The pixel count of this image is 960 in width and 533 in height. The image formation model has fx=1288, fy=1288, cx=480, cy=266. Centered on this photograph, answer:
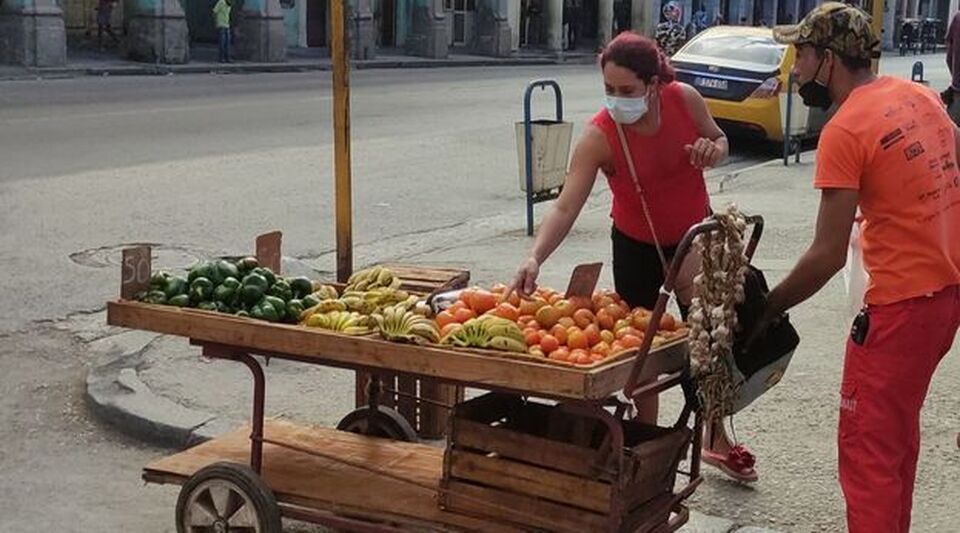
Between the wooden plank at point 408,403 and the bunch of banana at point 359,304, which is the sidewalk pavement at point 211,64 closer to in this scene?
the wooden plank at point 408,403

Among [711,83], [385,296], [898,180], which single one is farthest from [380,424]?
[711,83]

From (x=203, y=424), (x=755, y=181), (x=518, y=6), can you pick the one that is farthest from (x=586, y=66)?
(x=203, y=424)

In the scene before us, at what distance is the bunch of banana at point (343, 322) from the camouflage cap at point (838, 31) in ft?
5.40

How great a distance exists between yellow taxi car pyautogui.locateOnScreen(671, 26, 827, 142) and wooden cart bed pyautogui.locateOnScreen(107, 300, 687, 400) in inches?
516

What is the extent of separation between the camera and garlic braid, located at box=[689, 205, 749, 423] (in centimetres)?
394

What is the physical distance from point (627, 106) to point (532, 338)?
40.1 inches

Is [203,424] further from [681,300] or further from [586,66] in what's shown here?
[586,66]

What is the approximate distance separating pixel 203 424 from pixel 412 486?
1.73 meters

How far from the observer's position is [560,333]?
4.12 metres

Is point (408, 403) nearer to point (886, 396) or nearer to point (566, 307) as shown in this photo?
point (566, 307)

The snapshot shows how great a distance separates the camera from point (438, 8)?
40.4 m

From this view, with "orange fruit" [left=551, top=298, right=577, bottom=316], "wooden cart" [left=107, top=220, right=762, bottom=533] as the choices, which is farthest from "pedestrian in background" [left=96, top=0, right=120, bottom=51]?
"orange fruit" [left=551, top=298, right=577, bottom=316]

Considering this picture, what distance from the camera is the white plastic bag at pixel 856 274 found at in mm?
4191

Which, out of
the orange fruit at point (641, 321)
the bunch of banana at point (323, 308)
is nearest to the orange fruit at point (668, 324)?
the orange fruit at point (641, 321)
